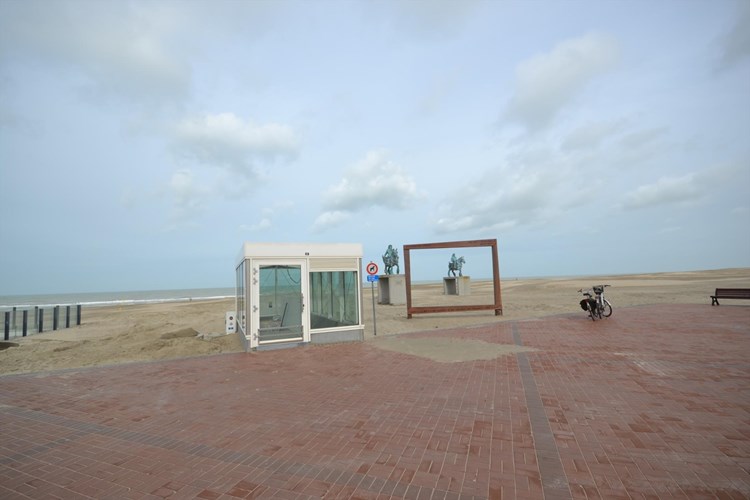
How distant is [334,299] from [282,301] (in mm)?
1504

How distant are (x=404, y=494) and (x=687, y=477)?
246 cm

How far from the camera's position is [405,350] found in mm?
9125

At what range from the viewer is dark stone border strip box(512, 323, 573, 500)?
9.95ft

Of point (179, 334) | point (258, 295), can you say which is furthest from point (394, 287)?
point (258, 295)

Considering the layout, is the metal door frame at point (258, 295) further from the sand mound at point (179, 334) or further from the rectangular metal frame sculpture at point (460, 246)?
the rectangular metal frame sculpture at point (460, 246)

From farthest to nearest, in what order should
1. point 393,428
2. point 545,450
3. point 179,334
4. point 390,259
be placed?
point 390,259 → point 179,334 → point 393,428 → point 545,450

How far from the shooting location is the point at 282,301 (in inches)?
399

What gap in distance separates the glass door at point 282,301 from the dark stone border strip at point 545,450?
610cm

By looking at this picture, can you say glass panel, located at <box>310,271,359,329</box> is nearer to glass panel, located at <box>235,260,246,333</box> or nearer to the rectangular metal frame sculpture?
glass panel, located at <box>235,260,246,333</box>

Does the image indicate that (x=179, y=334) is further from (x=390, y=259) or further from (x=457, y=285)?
(x=457, y=285)

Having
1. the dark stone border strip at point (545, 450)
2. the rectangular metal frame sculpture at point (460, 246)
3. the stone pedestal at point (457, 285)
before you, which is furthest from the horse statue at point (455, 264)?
the dark stone border strip at point (545, 450)

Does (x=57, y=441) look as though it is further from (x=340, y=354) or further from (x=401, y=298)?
(x=401, y=298)

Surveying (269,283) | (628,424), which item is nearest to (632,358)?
(628,424)

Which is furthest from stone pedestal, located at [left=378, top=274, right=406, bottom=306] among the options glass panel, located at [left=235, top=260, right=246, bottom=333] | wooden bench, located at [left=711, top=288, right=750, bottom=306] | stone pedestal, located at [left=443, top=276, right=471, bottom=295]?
wooden bench, located at [left=711, top=288, right=750, bottom=306]
